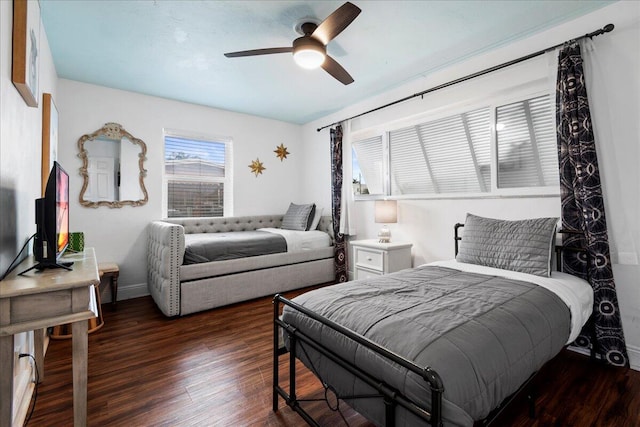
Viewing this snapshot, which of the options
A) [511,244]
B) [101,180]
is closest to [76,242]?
[101,180]

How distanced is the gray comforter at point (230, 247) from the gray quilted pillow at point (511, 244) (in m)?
2.08

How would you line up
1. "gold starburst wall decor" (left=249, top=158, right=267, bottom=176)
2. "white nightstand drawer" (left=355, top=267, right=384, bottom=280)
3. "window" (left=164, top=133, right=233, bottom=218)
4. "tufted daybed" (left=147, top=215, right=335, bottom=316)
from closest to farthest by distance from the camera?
"tufted daybed" (left=147, top=215, right=335, bottom=316), "white nightstand drawer" (left=355, top=267, right=384, bottom=280), "window" (left=164, top=133, right=233, bottom=218), "gold starburst wall decor" (left=249, top=158, right=267, bottom=176)

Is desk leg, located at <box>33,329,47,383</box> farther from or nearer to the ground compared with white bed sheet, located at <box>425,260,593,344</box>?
nearer to the ground

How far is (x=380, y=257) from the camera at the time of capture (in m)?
3.19

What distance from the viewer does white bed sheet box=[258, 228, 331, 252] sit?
384 centimetres

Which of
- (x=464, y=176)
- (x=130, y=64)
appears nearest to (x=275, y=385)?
(x=464, y=176)

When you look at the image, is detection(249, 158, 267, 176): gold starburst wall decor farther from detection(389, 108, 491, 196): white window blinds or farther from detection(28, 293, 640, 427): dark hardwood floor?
detection(28, 293, 640, 427): dark hardwood floor

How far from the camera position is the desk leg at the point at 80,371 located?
3.99 feet

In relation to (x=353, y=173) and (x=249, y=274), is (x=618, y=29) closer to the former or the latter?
(x=353, y=173)

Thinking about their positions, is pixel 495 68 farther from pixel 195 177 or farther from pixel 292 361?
pixel 195 177

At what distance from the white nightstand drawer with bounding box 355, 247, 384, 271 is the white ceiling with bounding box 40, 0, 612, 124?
186cm

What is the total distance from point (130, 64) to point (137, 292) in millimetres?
2533

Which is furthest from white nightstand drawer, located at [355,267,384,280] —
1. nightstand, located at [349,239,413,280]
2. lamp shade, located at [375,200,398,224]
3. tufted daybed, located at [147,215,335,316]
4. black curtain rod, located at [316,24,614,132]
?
black curtain rod, located at [316,24,614,132]

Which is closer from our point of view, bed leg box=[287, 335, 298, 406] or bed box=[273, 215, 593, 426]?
bed box=[273, 215, 593, 426]
